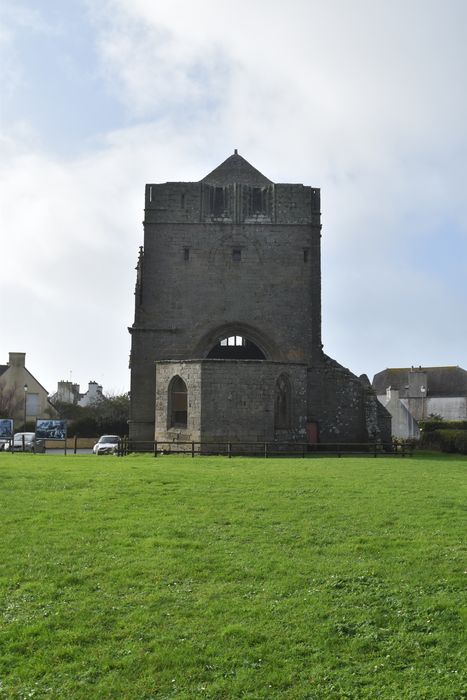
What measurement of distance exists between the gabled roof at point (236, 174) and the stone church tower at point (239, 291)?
81cm

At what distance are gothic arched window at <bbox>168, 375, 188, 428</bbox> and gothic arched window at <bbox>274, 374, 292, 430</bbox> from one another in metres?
3.57

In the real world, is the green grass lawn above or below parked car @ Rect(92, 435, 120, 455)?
below

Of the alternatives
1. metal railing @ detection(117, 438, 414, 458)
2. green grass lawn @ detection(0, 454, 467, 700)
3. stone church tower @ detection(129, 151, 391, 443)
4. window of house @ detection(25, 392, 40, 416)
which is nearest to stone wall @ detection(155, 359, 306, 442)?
metal railing @ detection(117, 438, 414, 458)

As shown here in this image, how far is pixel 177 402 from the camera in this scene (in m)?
26.6

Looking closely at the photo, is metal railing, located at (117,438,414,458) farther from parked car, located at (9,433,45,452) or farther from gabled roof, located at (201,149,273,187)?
gabled roof, located at (201,149,273,187)

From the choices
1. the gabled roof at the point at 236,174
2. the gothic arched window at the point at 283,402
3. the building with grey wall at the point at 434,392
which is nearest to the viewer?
the gothic arched window at the point at 283,402

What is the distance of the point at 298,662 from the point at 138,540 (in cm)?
390

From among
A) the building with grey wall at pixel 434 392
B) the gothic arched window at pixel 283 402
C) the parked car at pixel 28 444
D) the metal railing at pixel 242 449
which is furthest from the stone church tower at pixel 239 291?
the building with grey wall at pixel 434 392

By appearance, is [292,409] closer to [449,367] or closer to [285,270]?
[285,270]

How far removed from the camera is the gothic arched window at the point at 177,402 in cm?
2650

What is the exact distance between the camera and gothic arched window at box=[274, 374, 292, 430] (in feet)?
86.5

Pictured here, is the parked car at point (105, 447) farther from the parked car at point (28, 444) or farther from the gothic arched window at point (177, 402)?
the gothic arched window at point (177, 402)

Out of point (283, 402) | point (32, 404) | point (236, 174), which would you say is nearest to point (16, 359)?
point (32, 404)

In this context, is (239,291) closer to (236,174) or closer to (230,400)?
(236,174)
